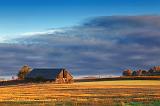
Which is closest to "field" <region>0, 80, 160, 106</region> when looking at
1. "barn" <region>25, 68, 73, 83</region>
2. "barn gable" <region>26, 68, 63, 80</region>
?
"barn" <region>25, 68, 73, 83</region>

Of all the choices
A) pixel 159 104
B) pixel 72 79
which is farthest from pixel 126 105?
pixel 72 79

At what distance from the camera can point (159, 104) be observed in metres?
38.3

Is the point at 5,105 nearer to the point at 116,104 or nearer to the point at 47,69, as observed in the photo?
the point at 116,104

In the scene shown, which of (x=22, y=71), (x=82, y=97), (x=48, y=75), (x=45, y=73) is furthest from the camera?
(x=22, y=71)

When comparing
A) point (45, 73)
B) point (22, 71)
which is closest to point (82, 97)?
point (45, 73)

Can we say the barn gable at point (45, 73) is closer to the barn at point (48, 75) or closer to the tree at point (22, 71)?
the barn at point (48, 75)

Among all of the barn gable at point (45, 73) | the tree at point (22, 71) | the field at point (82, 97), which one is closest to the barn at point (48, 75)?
the barn gable at point (45, 73)

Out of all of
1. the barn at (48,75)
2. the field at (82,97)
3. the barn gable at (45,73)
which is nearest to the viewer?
the field at (82,97)

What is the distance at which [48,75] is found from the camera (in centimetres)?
14050

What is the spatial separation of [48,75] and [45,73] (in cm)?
111

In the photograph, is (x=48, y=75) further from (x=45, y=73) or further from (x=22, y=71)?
(x=22, y=71)

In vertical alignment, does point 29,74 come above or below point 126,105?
above

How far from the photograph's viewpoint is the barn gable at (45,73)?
140125mm

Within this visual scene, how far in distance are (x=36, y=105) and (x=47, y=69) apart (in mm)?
107731
